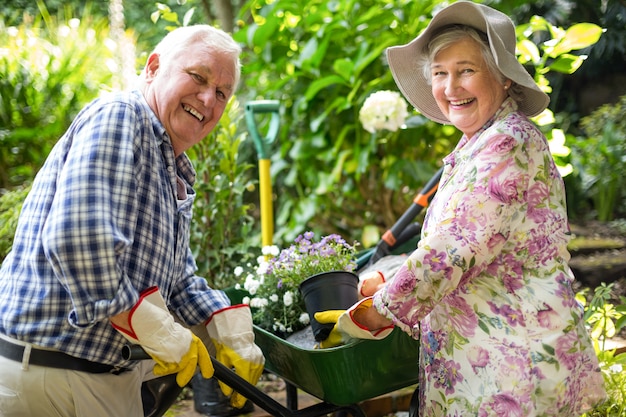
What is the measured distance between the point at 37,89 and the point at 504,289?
3.83 meters

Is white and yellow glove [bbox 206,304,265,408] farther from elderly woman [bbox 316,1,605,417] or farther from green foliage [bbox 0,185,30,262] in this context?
green foliage [bbox 0,185,30,262]

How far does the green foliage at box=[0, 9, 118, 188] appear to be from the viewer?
14.1 ft

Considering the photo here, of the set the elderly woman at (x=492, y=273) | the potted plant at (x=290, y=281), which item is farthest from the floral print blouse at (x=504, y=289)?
the potted plant at (x=290, y=281)

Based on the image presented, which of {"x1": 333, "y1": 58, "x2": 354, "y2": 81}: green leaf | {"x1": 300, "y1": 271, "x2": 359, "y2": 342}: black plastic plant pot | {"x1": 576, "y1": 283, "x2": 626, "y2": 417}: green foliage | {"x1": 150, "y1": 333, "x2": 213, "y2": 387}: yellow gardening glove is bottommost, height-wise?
{"x1": 576, "y1": 283, "x2": 626, "y2": 417}: green foliage

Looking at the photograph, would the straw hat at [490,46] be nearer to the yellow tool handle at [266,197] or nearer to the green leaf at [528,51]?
the yellow tool handle at [266,197]

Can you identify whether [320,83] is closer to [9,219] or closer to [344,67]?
[344,67]

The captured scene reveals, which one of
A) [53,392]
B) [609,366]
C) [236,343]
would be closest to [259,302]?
[236,343]

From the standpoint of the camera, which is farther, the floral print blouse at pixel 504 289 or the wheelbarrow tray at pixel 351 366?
the wheelbarrow tray at pixel 351 366

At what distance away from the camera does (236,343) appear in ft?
6.07

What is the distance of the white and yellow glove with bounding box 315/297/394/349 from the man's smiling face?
60cm

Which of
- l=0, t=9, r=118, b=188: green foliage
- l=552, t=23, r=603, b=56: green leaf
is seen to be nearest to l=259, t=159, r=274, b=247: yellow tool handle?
l=552, t=23, r=603, b=56: green leaf

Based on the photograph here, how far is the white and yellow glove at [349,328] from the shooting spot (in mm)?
1598

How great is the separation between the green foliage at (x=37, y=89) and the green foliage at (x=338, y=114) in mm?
1161

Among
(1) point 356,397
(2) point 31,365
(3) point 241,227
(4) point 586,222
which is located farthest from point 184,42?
(4) point 586,222
